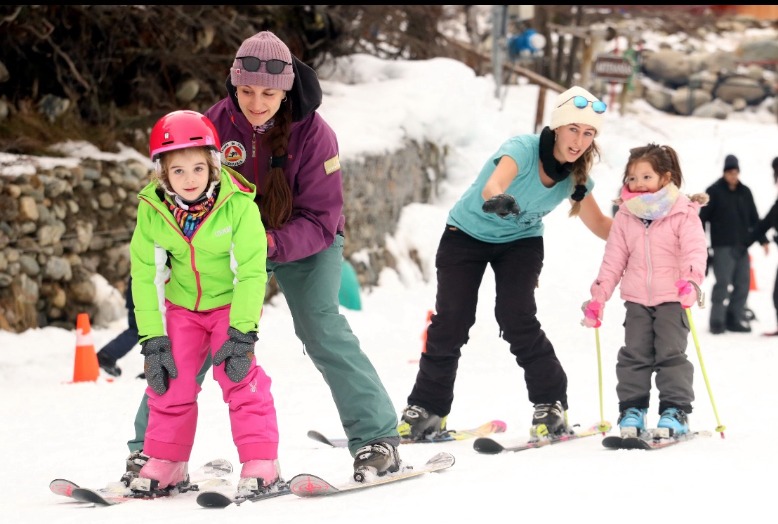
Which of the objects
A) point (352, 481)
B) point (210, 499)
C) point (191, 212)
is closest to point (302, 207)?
point (191, 212)

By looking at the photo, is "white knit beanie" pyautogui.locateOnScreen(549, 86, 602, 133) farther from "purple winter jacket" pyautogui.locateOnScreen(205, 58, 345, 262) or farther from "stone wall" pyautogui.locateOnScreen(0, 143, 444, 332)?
"stone wall" pyautogui.locateOnScreen(0, 143, 444, 332)

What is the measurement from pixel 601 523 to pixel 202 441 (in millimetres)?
2842

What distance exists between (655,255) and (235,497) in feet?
7.99

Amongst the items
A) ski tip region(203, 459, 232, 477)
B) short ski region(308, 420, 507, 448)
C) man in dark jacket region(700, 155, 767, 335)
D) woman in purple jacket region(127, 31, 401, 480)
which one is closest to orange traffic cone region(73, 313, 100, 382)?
short ski region(308, 420, 507, 448)

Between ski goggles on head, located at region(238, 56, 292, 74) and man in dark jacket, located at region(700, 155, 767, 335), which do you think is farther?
man in dark jacket, located at region(700, 155, 767, 335)

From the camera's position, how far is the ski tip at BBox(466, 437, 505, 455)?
530cm

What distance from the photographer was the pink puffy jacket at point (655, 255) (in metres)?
5.32

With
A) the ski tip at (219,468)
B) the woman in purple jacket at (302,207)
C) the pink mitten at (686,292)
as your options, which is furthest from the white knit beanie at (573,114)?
the ski tip at (219,468)

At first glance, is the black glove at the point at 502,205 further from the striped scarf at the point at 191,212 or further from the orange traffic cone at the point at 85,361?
the orange traffic cone at the point at 85,361

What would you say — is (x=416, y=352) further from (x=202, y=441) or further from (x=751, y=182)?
(x=751, y=182)

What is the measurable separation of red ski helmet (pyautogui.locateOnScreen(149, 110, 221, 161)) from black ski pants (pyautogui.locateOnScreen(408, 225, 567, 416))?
1.80 meters

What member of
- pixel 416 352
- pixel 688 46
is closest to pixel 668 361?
pixel 416 352

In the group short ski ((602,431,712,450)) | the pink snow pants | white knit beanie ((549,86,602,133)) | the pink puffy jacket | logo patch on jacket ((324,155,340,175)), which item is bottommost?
short ski ((602,431,712,450))

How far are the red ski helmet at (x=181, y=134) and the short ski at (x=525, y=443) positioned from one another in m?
2.05
